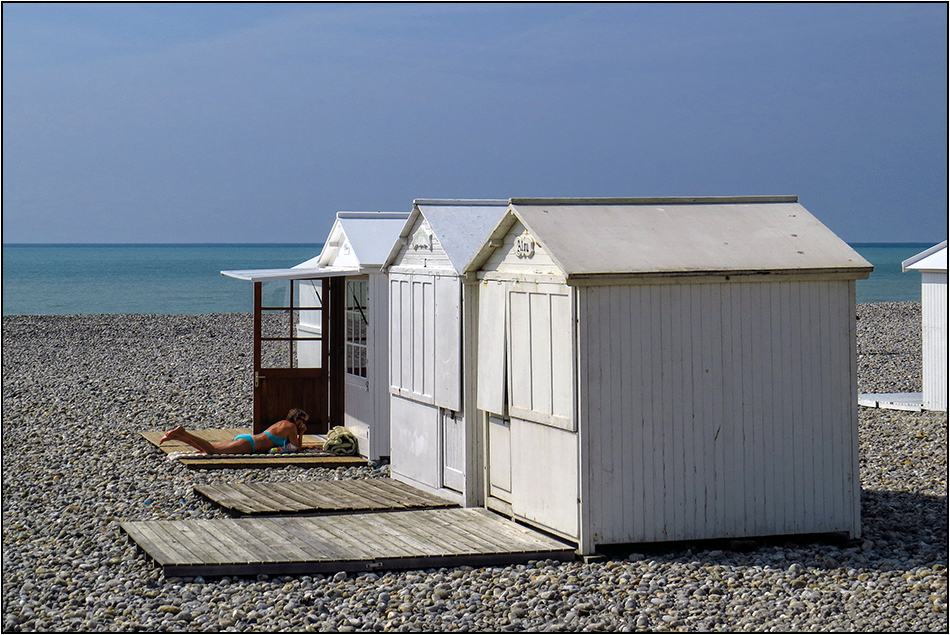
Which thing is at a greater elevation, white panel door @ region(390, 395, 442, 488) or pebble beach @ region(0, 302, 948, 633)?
white panel door @ region(390, 395, 442, 488)

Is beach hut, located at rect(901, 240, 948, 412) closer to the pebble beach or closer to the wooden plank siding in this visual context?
the pebble beach

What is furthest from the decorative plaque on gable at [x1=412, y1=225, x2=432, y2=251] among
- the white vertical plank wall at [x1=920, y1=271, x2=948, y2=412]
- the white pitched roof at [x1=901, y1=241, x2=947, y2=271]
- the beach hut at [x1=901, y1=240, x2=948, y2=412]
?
the white vertical plank wall at [x1=920, y1=271, x2=948, y2=412]

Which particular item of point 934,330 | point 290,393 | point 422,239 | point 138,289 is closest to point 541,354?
point 422,239

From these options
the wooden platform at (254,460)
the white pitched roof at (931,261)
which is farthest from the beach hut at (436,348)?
the white pitched roof at (931,261)

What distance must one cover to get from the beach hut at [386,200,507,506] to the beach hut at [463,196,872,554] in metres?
0.93

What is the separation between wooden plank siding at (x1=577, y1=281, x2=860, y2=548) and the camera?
274 inches

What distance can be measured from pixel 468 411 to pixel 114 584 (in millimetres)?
3026

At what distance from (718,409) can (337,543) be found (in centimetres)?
265

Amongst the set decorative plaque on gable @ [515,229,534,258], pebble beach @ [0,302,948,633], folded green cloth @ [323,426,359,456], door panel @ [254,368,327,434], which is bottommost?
pebble beach @ [0,302,948,633]

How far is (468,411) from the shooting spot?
8555mm

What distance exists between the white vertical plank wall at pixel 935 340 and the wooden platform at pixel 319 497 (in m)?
7.17

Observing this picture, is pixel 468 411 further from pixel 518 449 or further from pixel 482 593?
pixel 482 593

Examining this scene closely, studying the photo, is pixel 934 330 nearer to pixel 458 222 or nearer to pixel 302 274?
pixel 458 222

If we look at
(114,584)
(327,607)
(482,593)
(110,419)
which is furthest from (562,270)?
(110,419)
